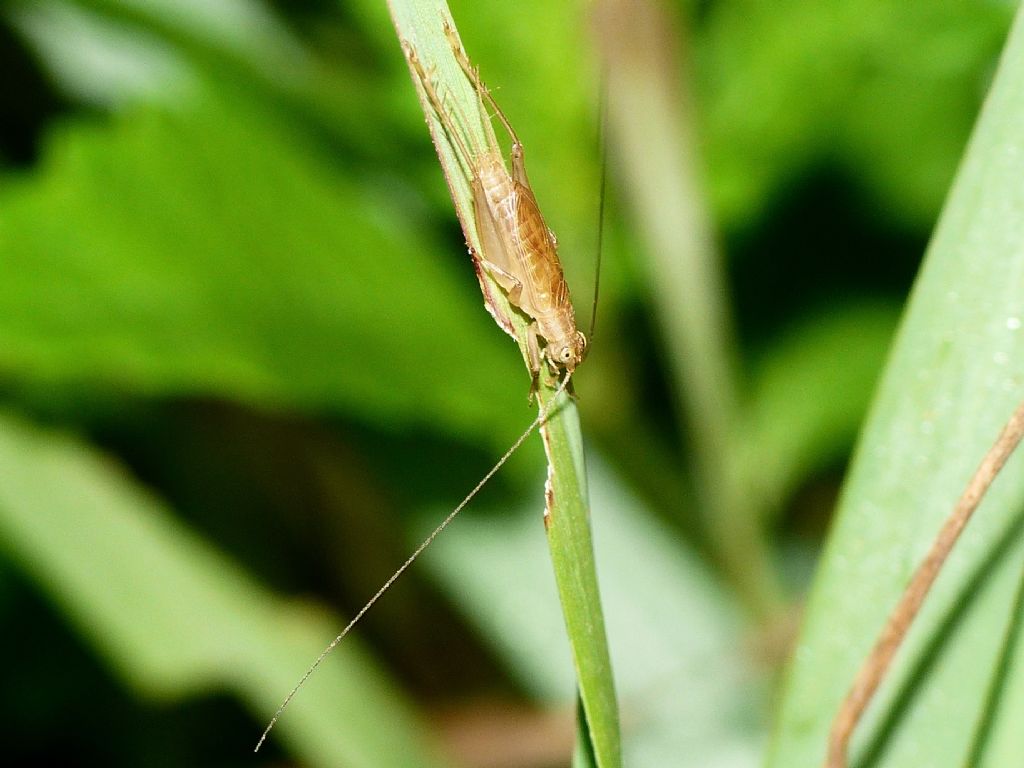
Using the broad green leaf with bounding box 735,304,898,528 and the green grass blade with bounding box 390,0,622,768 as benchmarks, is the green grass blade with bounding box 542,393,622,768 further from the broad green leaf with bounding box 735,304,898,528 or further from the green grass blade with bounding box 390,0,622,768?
the broad green leaf with bounding box 735,304,898,528

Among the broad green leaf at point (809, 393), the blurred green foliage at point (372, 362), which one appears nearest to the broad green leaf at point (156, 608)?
the blurred green foliage at point (372, 362)

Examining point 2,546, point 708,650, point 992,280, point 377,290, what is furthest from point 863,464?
point 2,546

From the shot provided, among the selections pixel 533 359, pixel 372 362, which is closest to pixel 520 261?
pixel 372 362

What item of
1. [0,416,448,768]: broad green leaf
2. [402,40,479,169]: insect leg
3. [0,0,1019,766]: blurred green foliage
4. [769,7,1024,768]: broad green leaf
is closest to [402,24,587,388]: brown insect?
[402,40,479,169]: insect leg

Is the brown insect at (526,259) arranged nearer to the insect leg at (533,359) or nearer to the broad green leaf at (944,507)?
the insect leg at (533,359)

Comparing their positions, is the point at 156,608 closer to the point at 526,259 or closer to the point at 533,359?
the point at 526,259

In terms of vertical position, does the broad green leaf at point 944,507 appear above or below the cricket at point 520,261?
below

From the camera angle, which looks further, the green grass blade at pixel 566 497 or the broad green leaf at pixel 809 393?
the broad green leaf at pixel 809 393
